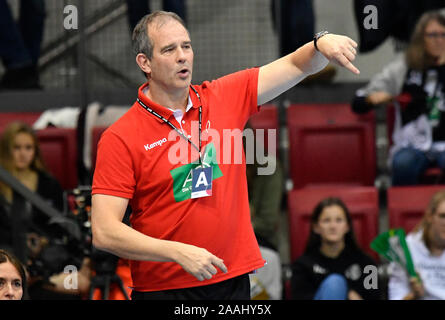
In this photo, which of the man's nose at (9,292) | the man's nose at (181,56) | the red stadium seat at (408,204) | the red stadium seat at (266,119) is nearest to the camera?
the man's nose at (181,56)

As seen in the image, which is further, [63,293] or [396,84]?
[396,84]

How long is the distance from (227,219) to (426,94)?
8.14ft

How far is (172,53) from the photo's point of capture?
2.30 m

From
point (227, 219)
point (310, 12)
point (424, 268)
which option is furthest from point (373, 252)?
point (227, 219)

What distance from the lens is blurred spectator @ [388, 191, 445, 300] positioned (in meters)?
3.88

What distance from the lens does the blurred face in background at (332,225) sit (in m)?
4.04

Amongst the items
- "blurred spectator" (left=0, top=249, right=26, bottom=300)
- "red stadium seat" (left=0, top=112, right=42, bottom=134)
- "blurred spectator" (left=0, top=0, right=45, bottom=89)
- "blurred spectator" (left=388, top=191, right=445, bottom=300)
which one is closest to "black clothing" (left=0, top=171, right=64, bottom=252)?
"red stadium seat" (left=0, top=112, right=42, bottom=134)

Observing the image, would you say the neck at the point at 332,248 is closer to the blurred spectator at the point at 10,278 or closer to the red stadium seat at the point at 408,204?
the red stadium seat at the point at 408,204

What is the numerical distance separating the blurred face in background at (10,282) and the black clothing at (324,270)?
159cm

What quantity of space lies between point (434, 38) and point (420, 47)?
96 millimetres

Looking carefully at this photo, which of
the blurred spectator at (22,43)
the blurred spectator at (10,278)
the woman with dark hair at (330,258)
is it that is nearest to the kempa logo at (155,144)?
the blurred spectator at (10,278)

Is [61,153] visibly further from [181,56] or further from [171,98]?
[181,56]

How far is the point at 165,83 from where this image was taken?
2.33 meters
